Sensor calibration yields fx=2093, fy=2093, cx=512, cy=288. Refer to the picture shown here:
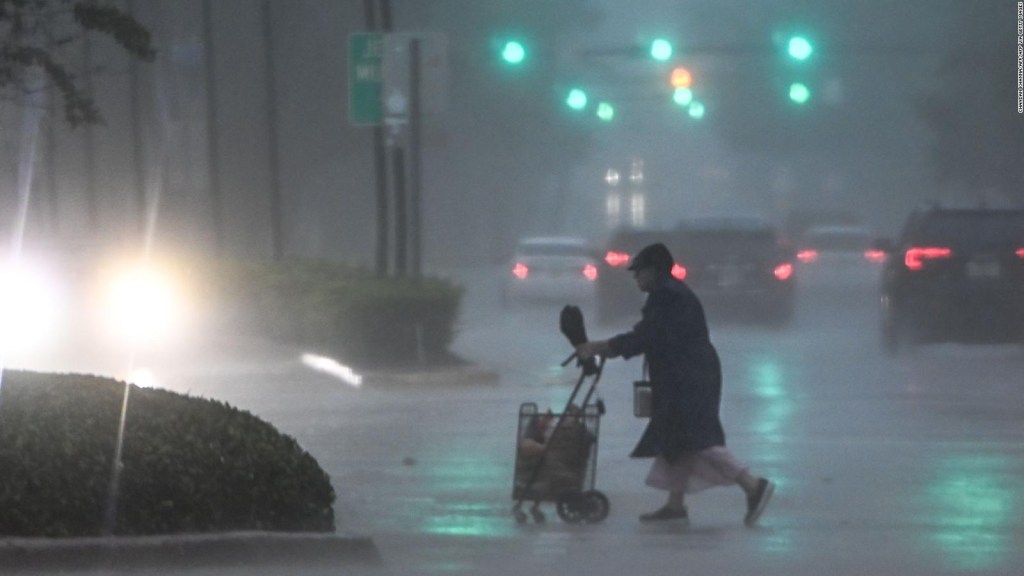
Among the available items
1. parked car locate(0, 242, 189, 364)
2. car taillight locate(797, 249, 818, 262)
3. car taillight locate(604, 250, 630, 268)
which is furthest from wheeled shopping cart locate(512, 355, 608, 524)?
car taillight locate(797, 249, 818, 262)

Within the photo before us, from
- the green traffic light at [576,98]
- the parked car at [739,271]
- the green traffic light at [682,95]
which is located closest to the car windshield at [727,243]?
the parked car at [739,271]

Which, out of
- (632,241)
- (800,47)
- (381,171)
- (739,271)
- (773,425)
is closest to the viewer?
(773,425)

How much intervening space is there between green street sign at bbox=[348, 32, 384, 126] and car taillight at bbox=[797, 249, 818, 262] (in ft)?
53.4

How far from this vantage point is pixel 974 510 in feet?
42.2

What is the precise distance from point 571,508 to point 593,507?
139 mm

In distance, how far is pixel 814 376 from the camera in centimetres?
2408

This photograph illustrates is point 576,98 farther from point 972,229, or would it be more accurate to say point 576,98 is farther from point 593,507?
point 593,507

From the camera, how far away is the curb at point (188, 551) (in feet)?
32.5

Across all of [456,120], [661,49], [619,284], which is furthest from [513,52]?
[456,120]

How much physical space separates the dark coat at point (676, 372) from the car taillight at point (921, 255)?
48.3 feet

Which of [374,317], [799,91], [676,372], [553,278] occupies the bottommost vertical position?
[676,372]

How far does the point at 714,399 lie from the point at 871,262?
29.3 meters

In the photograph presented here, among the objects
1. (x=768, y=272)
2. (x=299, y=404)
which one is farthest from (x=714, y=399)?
(x=768, y=272)

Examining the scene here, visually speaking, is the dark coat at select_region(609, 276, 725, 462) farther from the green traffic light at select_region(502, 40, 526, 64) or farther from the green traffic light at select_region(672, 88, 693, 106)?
the green traffic light at select_region(672, 88, 693, 106)
